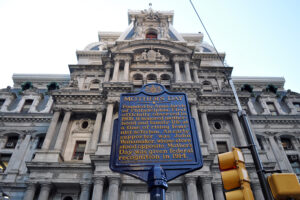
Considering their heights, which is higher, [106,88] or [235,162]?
[106,88]

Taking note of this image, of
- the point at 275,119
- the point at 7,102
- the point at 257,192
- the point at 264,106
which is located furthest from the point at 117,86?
the point at 264,106

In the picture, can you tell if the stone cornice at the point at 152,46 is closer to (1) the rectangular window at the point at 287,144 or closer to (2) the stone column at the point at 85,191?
(1) the rectangular window at the point at 287,144

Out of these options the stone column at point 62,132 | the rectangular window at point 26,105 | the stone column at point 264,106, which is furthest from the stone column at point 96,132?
the stone column at point 264,106

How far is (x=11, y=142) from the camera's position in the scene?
25531 mm

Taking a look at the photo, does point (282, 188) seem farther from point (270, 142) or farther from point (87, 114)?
point (270, 142)

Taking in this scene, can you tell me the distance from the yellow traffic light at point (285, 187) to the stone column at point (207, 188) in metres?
14.2

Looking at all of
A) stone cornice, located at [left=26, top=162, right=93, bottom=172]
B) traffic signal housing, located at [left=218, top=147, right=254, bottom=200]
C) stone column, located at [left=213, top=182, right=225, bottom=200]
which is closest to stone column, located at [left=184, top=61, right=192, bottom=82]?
stone column, located at [left=213, top=182, right=225, bottom=200]

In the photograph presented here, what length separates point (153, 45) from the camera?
97.9 feet

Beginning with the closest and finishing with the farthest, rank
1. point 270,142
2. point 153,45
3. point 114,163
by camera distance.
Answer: point 114,163, point 270,142, point 153,45

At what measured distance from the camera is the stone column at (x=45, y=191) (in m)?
17.7

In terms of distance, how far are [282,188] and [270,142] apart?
2457cm

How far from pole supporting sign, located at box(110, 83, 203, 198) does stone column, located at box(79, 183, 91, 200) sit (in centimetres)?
1205

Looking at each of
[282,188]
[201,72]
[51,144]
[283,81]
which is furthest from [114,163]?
[283,81]

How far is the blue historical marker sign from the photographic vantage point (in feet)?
22.0
